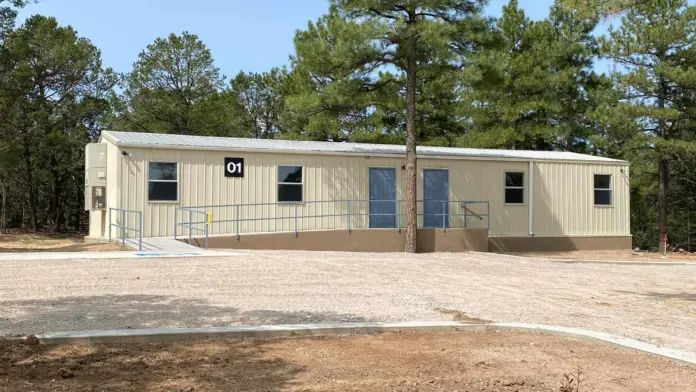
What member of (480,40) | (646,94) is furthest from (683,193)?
(480,40)

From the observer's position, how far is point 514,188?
21.0 meters

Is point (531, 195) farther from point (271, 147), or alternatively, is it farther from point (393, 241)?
point (271, 147)

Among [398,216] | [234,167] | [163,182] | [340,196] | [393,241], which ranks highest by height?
[234,167]

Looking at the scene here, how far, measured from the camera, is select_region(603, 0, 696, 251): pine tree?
79.8ft

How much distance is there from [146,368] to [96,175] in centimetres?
1345

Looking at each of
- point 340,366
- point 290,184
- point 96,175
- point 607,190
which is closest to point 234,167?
point 290,184

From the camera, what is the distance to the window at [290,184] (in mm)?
18078

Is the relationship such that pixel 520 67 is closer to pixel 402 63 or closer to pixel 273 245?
pixel 402 63

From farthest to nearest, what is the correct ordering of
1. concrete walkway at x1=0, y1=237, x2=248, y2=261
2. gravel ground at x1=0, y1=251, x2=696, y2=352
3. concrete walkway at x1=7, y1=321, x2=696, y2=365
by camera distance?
1. concrete walkway at x1=0, y1=237, x2=248, y2=261
2. gravel ground at x1=0, y1=251, x2=696, y2=352
3. concrete walkway at x1=7, y1=321, x2=696, y2=365

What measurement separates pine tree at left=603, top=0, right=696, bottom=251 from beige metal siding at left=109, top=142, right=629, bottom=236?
411cm

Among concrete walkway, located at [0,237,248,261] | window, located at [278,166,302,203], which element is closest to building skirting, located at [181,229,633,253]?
window, located at [278,166,302,203]

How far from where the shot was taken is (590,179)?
2202 centimetres

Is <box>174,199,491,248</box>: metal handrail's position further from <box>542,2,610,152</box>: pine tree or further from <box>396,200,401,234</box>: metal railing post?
<box>542,2,610,152</box>: pine tree

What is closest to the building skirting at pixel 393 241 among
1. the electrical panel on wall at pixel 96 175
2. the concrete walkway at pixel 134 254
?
the concrete walkway at pixel 134 254
